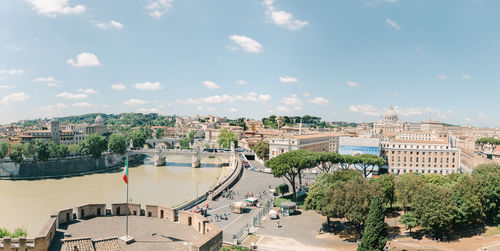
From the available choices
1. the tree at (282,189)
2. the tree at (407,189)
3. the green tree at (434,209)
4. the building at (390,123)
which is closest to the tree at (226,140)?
the tree at (282,189)

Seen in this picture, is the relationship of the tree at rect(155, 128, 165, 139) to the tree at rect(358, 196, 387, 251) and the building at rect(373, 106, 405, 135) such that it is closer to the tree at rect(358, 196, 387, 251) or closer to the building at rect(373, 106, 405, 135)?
the building at rect(373, 106, 405, 135)

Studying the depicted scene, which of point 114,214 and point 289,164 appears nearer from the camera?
point 114,214

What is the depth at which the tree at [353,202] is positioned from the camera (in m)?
19.4

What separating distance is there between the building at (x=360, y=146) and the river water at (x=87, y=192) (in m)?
21.9

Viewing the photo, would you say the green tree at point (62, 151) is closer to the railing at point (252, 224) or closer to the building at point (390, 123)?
the railing at point (252, 224)

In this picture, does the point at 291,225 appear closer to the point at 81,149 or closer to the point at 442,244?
the point at 442,244

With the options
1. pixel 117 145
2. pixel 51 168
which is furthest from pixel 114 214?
pixel 117 145

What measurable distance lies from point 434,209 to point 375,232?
525 centimetres

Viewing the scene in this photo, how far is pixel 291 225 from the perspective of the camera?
22.7 meters

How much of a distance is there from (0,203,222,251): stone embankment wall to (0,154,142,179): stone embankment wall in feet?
135

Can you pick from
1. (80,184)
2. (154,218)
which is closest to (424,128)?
(80,184)

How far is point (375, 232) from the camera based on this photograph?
1686 centimetres

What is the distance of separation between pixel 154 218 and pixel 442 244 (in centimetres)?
1676

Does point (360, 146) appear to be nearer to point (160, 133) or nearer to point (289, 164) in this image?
point (289, 164)
